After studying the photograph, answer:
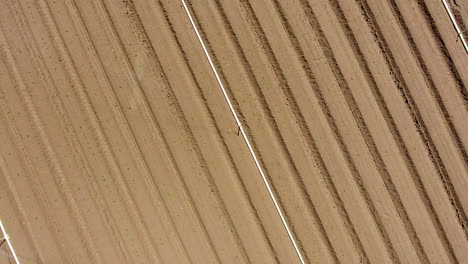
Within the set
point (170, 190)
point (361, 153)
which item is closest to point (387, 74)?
point (361, 153)

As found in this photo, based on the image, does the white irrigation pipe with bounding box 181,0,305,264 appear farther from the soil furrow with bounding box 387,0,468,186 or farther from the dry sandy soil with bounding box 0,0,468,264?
the soil furrow with bounding box 387,0,468,186

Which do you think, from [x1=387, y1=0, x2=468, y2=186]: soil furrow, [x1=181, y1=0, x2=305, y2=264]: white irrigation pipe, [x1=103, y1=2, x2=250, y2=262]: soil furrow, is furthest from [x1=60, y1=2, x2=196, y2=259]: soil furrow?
[x1=387, y1=0, x2=468, y2=186]: soil furrow

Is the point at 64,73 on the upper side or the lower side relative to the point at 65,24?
lower

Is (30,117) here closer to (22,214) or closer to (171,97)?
(22,214)

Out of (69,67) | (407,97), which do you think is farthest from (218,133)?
(407,97)

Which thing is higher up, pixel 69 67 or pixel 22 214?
pixel 69 67

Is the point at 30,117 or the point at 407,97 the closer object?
the point at 407,97

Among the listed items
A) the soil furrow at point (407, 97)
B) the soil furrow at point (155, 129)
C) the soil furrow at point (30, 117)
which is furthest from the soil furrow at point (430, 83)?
the soil furrow at point (30, 117)

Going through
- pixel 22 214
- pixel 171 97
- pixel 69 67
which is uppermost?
pixel 69 67

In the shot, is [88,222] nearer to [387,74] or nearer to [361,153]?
[361,153]
